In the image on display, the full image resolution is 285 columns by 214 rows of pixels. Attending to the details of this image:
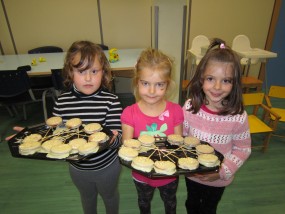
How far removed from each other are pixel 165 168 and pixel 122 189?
52.4 inches

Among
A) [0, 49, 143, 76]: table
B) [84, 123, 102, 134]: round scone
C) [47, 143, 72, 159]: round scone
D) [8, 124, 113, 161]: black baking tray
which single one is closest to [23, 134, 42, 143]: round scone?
[8, 124, 113, 161]: black baking tray

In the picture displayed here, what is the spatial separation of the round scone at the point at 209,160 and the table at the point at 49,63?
7.12 ft

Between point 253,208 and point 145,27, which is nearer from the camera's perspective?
point 253,208

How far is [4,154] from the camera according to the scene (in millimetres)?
2723

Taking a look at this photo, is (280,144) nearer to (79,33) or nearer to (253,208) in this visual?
(253,208)

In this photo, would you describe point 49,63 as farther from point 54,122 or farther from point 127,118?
point 127,118

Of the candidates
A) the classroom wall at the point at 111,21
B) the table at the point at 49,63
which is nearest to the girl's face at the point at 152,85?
the table at the point at 49,63

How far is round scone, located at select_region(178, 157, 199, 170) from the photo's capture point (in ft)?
3.28

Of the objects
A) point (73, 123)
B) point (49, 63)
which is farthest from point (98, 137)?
point (49, 63)

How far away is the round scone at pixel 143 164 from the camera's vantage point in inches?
39.3

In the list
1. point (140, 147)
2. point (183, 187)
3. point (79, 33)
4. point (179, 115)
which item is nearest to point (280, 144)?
point (183, 187)

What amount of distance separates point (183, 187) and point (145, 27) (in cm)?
325

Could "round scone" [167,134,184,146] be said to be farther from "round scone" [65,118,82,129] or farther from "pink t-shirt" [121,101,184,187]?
"round scone" [65,118,82,129]

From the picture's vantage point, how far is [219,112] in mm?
1165
